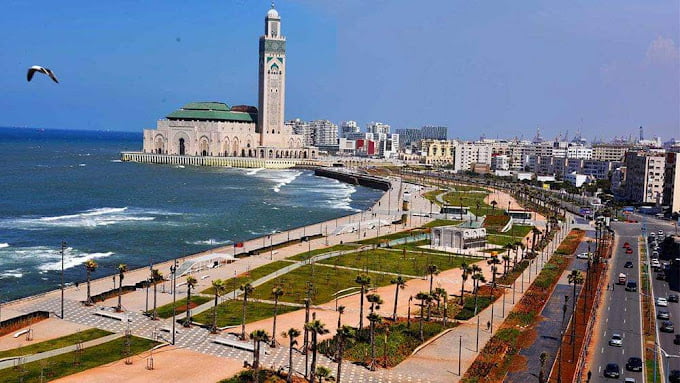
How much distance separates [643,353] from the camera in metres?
39.2

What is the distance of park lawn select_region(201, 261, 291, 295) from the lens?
52.2m

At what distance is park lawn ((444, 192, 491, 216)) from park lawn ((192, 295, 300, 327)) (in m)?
A: 59.0

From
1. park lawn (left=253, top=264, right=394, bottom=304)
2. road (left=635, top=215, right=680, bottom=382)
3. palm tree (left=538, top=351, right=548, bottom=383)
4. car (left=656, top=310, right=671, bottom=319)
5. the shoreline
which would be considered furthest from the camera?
the shoreline

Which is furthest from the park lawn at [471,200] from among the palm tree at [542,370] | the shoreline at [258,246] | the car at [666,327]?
the palm tree at [542,370]

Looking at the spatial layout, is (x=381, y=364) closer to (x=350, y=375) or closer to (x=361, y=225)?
(x=350, y=375)

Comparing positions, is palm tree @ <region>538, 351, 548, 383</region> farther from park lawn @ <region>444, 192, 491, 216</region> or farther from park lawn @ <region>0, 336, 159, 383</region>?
park lawn @ <region>444, 192, 491, 216</region>

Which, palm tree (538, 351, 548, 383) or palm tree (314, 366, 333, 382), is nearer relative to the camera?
palm tree (314, 366, 333, 382)

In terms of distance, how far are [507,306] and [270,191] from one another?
86012 millimetres

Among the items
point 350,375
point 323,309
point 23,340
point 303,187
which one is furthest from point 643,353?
point 303,187

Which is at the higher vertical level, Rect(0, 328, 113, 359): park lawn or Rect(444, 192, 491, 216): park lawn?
Rect(0, 328, 113, 359): park lawn

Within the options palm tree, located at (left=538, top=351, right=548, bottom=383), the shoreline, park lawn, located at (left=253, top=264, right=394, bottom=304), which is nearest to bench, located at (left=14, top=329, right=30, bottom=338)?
the shoreline

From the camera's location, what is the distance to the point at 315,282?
179ft

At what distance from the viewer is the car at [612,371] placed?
35.1m

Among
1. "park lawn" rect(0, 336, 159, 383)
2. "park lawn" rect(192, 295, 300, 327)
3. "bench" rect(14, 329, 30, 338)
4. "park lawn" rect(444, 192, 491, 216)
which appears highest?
"park lawn" rect(192, 295, 300, 327)
